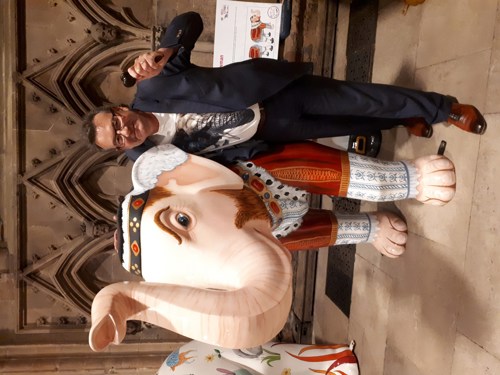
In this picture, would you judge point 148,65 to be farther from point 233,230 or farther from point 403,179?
point 403,179

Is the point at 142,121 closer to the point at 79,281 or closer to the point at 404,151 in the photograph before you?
the point at 404,151

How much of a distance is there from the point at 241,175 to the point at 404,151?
1.19 metres

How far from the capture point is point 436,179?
6.72 feet

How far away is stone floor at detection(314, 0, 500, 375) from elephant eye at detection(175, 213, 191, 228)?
1.31m

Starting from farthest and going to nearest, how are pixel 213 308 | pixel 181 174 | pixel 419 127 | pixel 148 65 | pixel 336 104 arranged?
pixel 419 127
pixel 336 104
pixel 148 65
pixel 181 174
pixel 213 308

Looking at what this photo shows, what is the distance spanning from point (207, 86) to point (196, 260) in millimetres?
757

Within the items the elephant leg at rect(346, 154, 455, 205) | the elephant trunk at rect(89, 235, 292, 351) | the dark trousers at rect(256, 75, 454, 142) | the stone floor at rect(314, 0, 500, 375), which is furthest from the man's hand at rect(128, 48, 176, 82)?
the stone floor at rect(314, 0, 500, 375)

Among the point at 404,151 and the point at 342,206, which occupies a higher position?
the point at 404,151

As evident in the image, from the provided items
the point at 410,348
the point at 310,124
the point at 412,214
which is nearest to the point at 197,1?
the point at 310,124

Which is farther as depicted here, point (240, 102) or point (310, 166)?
point (310, 166)

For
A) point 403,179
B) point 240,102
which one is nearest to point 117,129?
point 240,102

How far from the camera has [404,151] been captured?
8.33ft

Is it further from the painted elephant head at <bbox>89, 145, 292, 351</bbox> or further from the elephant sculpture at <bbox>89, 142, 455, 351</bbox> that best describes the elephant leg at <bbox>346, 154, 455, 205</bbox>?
the painted elephant head at <bbox>89, 145, 292, 351</bbox>

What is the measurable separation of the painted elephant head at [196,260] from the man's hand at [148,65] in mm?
313
